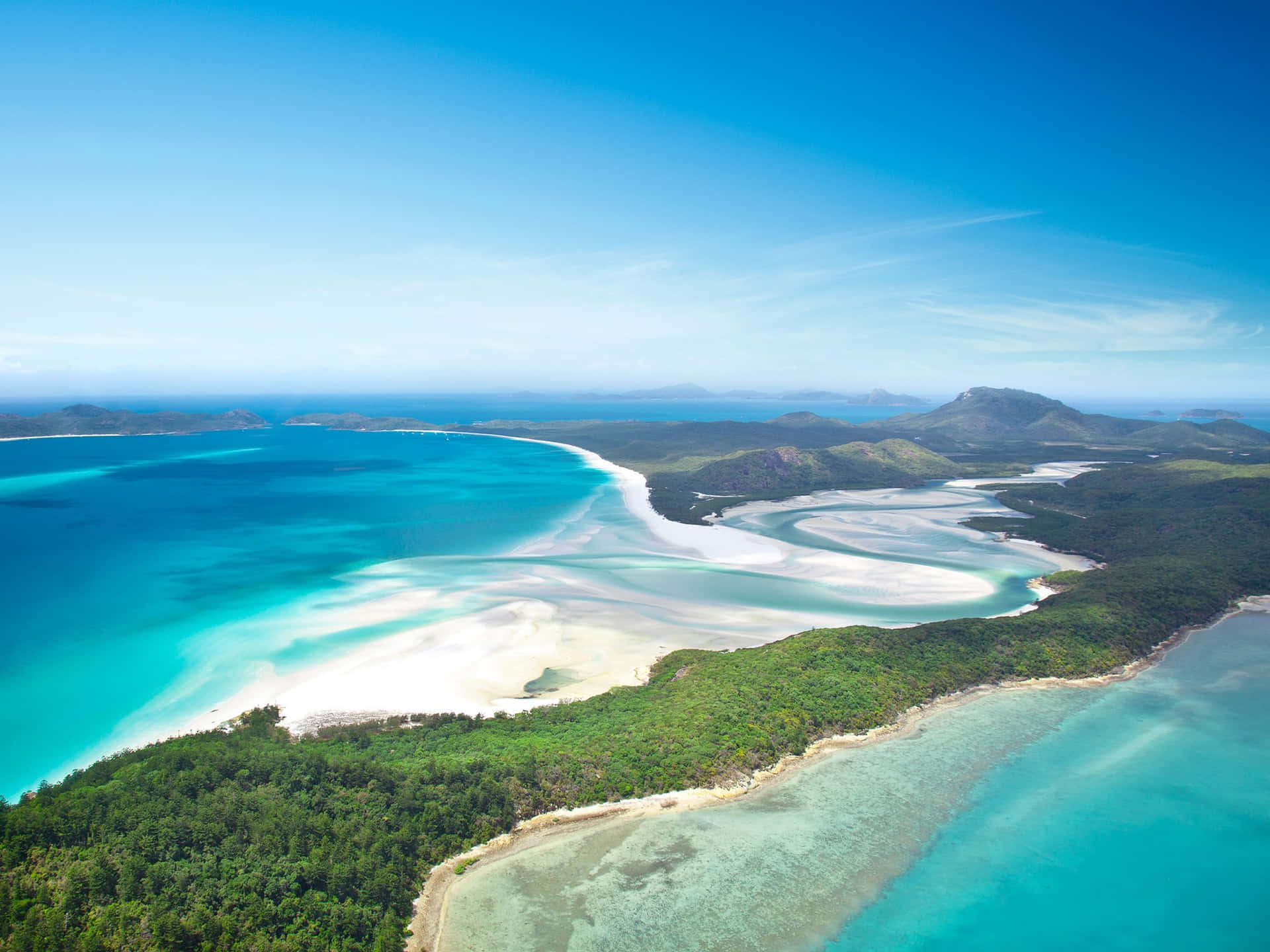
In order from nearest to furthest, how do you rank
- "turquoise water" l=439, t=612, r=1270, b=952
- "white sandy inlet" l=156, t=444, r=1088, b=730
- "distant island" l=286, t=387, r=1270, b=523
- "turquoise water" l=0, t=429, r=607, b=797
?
"turquoise water" l=439, t=612, r=1270, b=952, "turquoise water" l=0, t=429, r=607, b=797, "white sandy inlet" l=156, t=444, r=1088, b=730, "distant island" l=286, t=387, r=1270, b=523

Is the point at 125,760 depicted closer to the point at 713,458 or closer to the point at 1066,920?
the point at 1066,920

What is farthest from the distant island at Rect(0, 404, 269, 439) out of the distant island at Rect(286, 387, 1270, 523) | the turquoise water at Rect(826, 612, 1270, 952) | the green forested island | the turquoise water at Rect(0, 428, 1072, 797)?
the turquoise water at Rect(826, 612, 1270, 952)

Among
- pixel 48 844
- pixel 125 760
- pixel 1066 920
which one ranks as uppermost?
pixel 48 844

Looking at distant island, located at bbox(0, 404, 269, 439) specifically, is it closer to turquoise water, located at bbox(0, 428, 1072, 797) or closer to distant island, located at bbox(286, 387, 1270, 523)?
distant island, located at bbox(286, 387, 1270, 523)

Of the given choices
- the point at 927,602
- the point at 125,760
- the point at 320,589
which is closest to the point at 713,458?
the point at 927,602

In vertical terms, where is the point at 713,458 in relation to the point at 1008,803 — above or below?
above

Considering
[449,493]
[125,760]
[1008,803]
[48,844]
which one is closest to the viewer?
[48,844]
